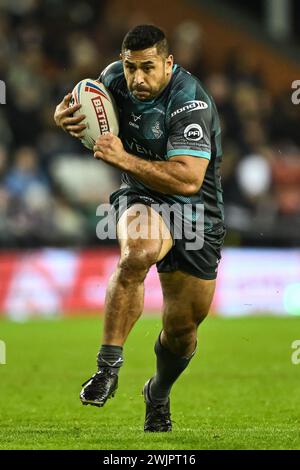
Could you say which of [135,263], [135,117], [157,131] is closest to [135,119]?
[135,117]

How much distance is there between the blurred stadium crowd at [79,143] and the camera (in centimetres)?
1590

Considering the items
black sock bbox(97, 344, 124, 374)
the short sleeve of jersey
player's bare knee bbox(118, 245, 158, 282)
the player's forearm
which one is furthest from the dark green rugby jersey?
black sock bbox(97, 344, 124, 374)

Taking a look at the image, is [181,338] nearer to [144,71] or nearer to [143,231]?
[143,231]

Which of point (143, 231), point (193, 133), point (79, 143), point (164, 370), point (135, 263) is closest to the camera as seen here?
point (135, 263)

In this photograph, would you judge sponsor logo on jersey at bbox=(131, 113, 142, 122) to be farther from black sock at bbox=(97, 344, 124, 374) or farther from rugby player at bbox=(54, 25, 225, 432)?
black sock at bbox=(97, 344, 124, 374)

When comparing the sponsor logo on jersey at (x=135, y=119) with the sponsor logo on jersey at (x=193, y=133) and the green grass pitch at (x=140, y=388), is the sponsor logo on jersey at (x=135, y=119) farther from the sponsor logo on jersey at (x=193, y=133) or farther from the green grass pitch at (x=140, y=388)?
the green grass pitch at (x=140, y=388)

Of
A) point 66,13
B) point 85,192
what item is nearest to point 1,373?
point 85,192

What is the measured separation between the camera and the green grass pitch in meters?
6.65

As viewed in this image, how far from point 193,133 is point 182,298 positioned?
3.25 feet

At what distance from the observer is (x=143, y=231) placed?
6.59 m

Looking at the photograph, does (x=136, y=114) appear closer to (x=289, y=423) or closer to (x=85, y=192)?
(x=289, y=423)

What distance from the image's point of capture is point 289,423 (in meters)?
7.38
